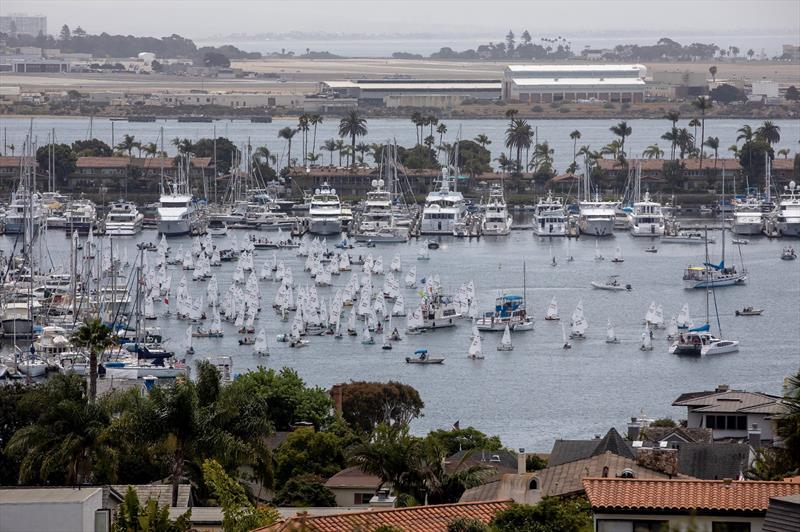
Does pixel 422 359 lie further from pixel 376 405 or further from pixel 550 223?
pixel 550 223

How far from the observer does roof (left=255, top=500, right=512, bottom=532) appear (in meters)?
13.4

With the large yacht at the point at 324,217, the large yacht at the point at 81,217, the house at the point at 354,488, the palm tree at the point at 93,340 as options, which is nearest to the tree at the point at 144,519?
the house at the point at 354,488

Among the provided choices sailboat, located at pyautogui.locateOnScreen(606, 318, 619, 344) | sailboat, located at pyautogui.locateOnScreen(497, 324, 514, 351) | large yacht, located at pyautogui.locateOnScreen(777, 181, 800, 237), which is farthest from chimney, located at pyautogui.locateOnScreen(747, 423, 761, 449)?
large yacht, located at pyautogui.locateOnScreen(777, 181, 800, 237)

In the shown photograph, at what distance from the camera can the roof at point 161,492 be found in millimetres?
18188

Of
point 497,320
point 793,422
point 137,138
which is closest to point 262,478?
point 793,422

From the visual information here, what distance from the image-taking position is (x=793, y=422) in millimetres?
18266

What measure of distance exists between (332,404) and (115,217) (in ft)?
176

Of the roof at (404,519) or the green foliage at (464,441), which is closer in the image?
the roof at (404,519)

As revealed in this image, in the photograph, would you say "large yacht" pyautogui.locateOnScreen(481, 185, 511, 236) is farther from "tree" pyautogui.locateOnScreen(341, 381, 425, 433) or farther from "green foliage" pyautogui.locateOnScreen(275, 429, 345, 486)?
"green foliage" pyautogui.locateOnScreen(275, 429, 345, 486)

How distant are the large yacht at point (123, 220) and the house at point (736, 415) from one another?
52.9 m

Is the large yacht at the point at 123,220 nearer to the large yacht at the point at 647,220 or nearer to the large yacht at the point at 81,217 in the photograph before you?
the large yacht at the point at 81,217

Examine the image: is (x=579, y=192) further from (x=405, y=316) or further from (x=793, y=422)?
(x=793, y=422)

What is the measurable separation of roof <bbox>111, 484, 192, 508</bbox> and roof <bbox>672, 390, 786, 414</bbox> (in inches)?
423

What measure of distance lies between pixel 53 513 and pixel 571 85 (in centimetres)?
17416
